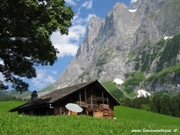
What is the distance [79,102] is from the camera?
133 ft

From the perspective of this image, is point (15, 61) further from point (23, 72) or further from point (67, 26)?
point (67, 26)

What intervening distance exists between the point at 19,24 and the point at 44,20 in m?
3.13

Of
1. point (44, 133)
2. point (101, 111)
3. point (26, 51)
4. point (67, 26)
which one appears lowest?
point (44, 133)

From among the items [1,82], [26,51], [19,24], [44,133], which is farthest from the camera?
[1,82]

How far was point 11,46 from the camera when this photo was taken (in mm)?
25594

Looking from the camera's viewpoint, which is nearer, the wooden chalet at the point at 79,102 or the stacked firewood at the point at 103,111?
the wooden chalet at the point at 79,102

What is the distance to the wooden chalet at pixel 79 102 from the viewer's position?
3756 centimetres

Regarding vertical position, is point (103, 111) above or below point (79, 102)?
Result: below

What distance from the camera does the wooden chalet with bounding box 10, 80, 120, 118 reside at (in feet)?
123

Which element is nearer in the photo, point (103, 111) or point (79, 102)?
point (79, 102)

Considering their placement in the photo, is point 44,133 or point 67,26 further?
point 67,26

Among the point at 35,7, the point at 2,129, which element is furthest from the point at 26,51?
the point at 2,129

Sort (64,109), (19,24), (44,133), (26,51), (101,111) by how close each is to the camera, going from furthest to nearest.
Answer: (101,111) → (64,109) → (26,51) → (19,24) → (44,133)

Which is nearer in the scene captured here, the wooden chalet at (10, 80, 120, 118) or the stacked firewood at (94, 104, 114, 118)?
the wooden chalet at (10, 80, 120, 118)
